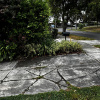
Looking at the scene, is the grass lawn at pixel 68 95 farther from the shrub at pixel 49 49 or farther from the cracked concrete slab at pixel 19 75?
the shrub at pixel 49 49

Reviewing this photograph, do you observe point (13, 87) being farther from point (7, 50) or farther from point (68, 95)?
point (7, 50)

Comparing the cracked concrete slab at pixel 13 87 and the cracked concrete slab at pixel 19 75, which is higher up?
the cracked concrete slab at pixel 19 75

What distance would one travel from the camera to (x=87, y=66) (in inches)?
143

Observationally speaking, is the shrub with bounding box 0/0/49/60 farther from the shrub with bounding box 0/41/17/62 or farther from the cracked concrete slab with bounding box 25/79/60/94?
the cracked concrete slab with bounding box 25/79/60/94

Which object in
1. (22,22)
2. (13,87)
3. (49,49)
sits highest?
(22,22)

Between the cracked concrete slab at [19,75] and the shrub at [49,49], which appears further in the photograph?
the shrub at [49,49]

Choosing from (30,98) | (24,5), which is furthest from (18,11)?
(30,98)

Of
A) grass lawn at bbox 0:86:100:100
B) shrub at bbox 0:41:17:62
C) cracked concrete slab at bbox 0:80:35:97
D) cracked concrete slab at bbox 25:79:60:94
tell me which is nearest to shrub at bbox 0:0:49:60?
shrub at bbox 0:41:17:62

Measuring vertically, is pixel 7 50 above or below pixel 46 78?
above

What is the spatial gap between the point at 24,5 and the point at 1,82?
3.43 meters

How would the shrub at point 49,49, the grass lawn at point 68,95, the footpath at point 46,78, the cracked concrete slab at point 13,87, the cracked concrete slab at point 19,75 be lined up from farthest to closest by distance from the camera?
the shrub at point 49,49 → the cracked concrete slab at point 19,75 → the footpath at point 46,78 → the cracked concrete slab at point 13,87 → the grass lawn at point 68,95

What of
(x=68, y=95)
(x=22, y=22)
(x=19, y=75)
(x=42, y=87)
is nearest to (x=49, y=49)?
(x=22, y=22)

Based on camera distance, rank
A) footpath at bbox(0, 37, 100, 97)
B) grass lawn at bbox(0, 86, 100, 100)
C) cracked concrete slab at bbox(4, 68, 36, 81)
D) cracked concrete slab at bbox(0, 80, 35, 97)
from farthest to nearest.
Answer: cracked concrete slab at bbox(4, 68, 36, 81) → footpath at bbox(0, 37, 100, 97) → cracked concrete slab at bbox(0, 80, 35, 97) → grass lawn at bbox(0, 86, 100, 100)

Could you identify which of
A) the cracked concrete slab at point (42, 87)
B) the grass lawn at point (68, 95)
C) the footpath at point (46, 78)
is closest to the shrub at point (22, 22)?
the footpath at point (46, 78)
